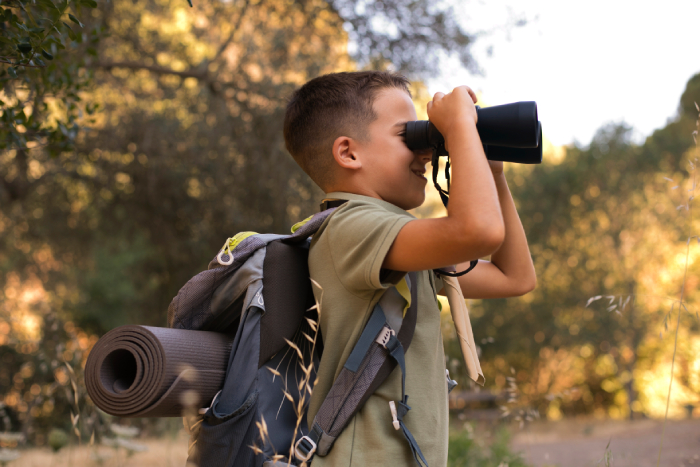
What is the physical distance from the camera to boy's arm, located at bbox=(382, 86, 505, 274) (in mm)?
1044

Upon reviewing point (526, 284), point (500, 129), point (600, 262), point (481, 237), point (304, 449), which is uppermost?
point (500, 129)

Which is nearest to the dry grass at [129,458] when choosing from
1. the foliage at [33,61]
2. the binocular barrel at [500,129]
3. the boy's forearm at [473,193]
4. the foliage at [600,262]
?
the foliage at [33,61]

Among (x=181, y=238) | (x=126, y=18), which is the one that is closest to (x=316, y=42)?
(x=126, y=18)

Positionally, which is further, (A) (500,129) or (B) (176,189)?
(B) (176,189)

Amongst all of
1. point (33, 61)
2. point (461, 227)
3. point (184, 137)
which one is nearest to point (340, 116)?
point (461, 227)

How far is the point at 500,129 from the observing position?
1221 millimetres

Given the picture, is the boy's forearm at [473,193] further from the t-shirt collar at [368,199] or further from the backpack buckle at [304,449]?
the backpack buckle at [304,449]

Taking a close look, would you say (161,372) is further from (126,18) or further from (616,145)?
(616,145)

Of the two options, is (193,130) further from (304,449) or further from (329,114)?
(304,449)

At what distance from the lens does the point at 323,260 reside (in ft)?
4.14

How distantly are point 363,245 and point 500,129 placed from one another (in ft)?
1.38

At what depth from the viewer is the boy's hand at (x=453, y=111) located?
1.18m

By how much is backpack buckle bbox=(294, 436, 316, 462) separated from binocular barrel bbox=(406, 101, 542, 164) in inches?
28.5

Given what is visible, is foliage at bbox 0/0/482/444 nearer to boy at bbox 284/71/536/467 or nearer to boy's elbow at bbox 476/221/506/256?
boy at bbox 284/71/536/467
